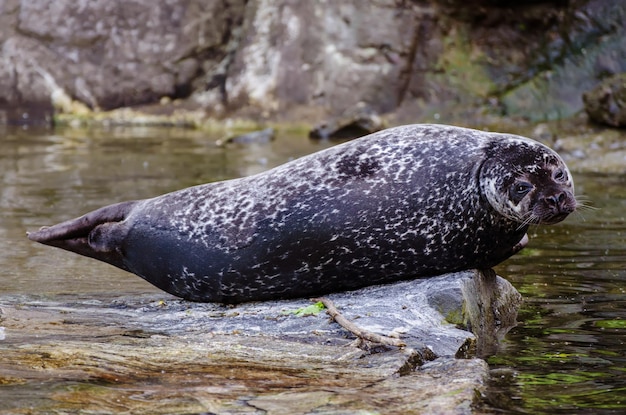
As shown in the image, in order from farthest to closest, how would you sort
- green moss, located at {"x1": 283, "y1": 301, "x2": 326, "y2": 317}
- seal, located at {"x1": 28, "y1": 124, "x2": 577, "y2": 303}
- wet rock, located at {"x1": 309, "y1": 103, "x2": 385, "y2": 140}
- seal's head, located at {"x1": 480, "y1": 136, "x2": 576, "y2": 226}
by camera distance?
1. wet rock, located at {"x1": 309, "y1": 103, "x2": 385, "y2": 140}
2. seal, located at {"x1": 28, "y1": 124, "x2": 577, "y2": 303}
3. seal's head, located at {"x1": 480, "y1": 136, "x2": 576, "y2": 226}
4. green moss, located at {"x1": 283, "y1": 301, "x2": 326, "y2": 317}

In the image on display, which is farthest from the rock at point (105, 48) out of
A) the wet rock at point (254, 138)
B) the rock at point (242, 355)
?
the rock at point (242, 355)

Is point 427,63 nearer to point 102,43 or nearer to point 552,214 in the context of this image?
point 102,43

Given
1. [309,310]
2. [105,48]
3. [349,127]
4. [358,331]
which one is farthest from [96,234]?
[105,48]

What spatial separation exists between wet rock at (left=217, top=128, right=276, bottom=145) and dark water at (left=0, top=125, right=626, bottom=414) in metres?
0.34

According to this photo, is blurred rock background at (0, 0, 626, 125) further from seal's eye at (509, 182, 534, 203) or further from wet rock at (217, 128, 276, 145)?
seal's eye at (509, 182, 534, 203)

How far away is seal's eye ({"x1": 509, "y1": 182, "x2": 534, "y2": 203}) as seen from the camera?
5.70 metres

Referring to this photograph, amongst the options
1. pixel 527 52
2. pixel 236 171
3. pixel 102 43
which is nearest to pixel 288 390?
pixel 236 171

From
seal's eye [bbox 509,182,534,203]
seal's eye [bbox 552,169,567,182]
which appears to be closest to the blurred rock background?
seal's eye [bbox 552,169,567,182]

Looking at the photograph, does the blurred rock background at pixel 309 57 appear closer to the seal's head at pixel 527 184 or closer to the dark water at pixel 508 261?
the dark water at pixel 508 261

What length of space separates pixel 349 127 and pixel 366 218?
34.6ft

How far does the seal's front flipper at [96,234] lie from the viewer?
6395mm

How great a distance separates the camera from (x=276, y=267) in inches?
232

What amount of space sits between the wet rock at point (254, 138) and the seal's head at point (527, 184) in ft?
34.5

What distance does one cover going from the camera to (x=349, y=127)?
53.4 ft
